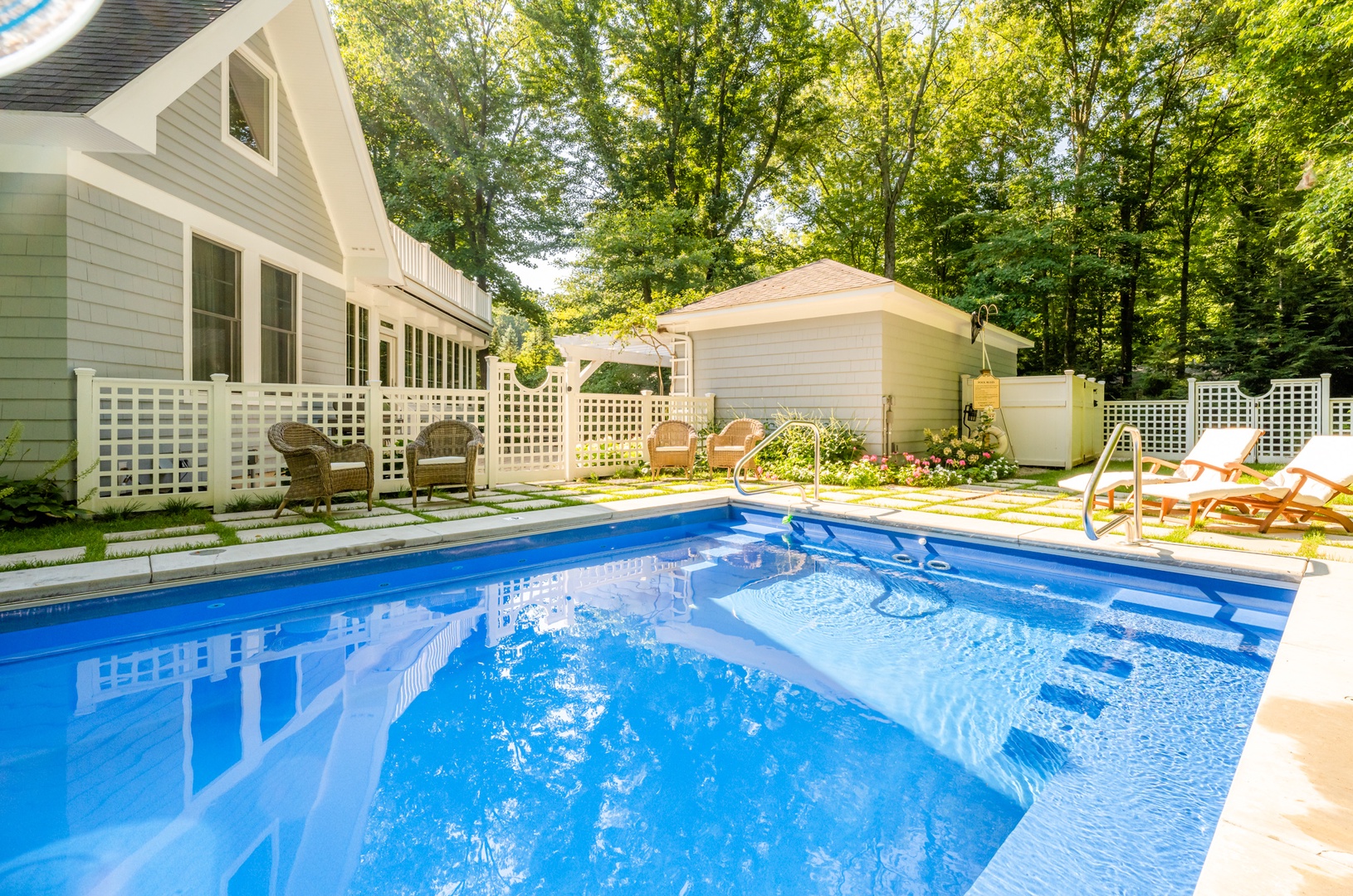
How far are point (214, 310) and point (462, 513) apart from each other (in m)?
3.58

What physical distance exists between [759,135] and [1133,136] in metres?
10.3

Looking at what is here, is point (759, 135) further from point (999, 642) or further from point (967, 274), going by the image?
point (999, 642)

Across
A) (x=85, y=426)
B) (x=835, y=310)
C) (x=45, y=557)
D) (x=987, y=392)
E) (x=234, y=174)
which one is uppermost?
(x=234, y=174)

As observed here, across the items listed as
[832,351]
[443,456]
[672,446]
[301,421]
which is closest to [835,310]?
[832,351]

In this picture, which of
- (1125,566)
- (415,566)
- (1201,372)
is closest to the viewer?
(1125,566)

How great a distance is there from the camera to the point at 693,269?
1642 centimetres

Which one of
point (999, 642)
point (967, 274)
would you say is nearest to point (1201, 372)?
point (967, 274)

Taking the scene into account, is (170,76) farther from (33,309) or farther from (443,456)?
(443,456)

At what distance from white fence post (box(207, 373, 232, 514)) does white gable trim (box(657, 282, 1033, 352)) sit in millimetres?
6905

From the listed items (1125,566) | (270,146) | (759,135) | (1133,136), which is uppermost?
(759,135)

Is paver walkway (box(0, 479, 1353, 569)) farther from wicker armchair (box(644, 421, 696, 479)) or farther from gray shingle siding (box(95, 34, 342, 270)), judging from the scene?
gray shingle siding (box(95, 34, 342, 270))

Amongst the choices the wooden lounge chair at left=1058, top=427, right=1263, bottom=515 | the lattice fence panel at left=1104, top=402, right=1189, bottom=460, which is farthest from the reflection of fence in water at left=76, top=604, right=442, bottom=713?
the lattice fence panel at left=1104, top=402, right=1189, bottom=460

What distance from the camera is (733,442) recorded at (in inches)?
365

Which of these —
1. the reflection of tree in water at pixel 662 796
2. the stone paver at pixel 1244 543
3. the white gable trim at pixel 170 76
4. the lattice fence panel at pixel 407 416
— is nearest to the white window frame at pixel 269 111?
the white gable trim at pixel 170 76
